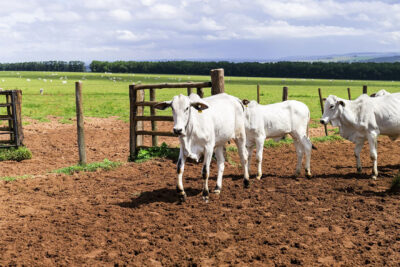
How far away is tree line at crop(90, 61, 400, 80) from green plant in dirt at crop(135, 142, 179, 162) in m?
99.1

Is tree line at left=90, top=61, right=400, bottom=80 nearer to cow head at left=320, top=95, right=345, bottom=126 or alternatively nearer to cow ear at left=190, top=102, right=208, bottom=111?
cow head at left=320, top=95, right=345, bottom=126

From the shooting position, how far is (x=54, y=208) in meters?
7.88

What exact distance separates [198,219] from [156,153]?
530 cm

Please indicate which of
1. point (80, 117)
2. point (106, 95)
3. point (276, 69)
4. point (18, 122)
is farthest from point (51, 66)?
point (80, 117)

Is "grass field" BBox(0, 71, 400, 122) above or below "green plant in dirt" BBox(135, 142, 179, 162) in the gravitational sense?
above

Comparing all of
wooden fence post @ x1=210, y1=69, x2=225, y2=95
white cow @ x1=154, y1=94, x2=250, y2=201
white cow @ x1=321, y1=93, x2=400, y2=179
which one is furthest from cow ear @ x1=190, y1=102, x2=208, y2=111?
white cow @ x1=321, y1=93, x2=400, y2=179

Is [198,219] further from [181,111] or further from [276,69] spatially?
[276,69]

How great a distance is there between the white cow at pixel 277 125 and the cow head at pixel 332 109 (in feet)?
1.68

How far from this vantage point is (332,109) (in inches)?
406

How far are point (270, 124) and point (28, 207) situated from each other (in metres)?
5.55

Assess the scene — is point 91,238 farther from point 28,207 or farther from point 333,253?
point 333,253

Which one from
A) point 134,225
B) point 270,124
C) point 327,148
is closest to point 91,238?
point 134,225

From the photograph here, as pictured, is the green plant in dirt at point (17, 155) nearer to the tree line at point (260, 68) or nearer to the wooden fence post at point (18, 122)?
the wooden fence post at point (18, 122)

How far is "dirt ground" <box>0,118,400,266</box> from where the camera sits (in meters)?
5.65
